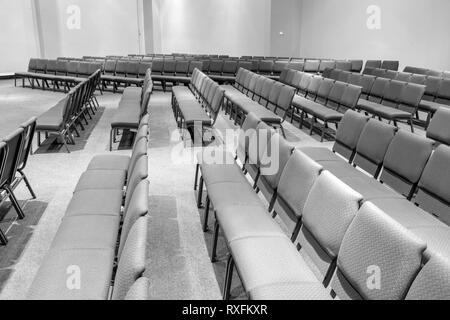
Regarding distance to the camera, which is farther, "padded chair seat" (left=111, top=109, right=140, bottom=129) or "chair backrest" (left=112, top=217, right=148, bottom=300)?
"padded chair seat" (left=111, top=109, right=140, bottom=129)

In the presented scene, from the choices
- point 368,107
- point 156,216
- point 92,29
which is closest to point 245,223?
point 156,216

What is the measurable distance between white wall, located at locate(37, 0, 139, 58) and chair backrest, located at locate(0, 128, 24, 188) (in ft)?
40.4

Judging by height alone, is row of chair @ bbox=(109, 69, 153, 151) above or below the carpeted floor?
above

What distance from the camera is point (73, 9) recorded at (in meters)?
14.3

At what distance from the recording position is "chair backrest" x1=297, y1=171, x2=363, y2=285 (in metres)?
2.14

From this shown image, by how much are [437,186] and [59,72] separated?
11383 mm

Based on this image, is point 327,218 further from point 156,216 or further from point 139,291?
point 156,216

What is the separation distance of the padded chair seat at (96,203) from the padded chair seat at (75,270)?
0.51 meters

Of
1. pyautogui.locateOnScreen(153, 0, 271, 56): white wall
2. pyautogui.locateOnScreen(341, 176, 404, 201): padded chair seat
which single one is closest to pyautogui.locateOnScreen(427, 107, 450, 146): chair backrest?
pyautogui.locateOnScreen(341, 176, 404, 201): padded chair seat

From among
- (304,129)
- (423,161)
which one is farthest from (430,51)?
(423,161)

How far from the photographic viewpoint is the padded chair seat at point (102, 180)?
3199 millimetres

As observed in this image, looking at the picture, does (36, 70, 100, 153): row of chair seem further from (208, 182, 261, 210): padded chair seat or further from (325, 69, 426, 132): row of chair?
(325, 69, 426, 132): row of chair

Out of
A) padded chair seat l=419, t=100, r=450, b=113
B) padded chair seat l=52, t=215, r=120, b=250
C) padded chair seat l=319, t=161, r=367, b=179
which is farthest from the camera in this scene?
padded chair seat l=419, t=100, r=450, b=113
